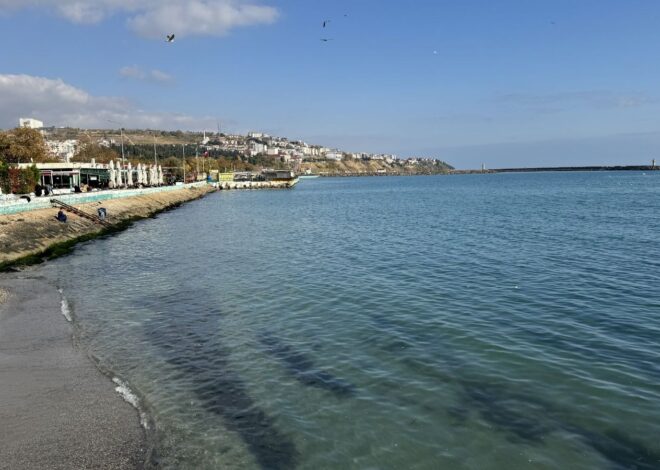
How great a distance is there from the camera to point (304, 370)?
13.3 m

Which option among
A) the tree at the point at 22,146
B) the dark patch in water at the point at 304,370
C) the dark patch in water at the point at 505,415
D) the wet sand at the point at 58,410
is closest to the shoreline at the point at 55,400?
the wet sand at the point at 58,410

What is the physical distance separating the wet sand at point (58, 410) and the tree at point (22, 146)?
8831cm

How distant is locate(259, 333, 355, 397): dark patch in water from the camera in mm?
12180

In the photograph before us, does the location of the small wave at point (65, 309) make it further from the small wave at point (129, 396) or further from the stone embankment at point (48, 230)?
the stone embankment at point (48, 230)

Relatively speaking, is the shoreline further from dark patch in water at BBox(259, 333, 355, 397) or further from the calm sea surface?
dark patch in water at BBox(259, 333, 355, 397)

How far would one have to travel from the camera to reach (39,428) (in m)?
9.85

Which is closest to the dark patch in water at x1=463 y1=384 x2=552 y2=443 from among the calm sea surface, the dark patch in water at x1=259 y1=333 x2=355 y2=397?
the calm sea surface

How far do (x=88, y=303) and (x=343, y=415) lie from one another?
14.7m

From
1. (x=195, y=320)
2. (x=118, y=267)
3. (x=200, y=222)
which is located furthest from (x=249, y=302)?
(x=200, y=222)

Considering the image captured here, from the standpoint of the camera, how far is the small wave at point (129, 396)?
1036 centimetres

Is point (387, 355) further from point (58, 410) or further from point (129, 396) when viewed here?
point (58, 410)

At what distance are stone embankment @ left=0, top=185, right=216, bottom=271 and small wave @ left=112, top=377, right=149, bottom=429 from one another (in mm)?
21533

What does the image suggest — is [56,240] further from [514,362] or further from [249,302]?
[514,362]

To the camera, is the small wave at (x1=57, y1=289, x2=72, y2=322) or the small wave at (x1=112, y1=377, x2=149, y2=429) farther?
the small wave at (x1=57, y1=289, x2=72, y2=322)
